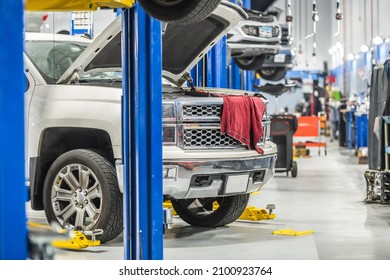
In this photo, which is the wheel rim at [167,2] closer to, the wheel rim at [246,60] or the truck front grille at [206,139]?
the truck front grille at [206,139]

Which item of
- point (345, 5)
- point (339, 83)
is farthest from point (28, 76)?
point (339, 83)

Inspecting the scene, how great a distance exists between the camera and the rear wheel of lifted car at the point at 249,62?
14.5 meters

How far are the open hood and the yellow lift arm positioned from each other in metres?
1.83

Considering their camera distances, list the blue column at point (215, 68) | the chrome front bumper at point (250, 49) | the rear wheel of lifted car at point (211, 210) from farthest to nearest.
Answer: the chrome front bumper at point (250, 49)
the blue column at point (215, 68)
the rear wheel of lifted car at point (211, 210)

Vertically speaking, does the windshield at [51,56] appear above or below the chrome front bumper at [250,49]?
below

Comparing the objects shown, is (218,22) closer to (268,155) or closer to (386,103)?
(268,155)

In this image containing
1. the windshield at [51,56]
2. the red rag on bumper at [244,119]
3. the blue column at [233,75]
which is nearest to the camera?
the red rag on bumper at [244,119]

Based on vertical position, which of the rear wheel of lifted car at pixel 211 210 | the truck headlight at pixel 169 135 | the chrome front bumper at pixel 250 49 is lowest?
the rear wheel of lifted car at pixel 211 210

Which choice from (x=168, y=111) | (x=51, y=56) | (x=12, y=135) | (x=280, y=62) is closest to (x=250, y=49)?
(x=280, y=62)

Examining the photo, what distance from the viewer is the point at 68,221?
712 cm

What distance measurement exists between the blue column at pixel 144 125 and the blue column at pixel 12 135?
8.58 feet

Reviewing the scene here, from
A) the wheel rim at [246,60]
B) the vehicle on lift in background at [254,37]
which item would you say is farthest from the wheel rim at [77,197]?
the wheel rim at [246,60]

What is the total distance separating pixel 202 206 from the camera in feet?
28.1
